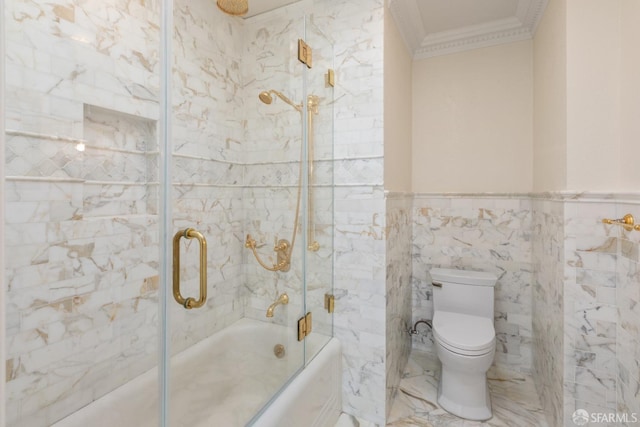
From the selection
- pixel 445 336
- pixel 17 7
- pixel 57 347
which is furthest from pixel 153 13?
pixel 445 336

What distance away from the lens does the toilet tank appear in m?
2.14

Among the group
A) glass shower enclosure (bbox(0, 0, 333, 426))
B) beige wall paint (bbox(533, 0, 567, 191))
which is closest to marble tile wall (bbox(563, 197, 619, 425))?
beige wall paint (bbox(533, 0, 567, 191))

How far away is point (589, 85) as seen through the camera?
1.47 meters

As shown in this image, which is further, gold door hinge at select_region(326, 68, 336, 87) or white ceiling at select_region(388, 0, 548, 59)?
white ceiling at select_region(388, 0, 548, 59)

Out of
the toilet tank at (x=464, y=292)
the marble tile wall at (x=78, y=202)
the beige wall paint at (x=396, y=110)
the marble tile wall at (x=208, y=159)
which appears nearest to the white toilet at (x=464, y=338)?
the toilet tank at (x=464, y=292)

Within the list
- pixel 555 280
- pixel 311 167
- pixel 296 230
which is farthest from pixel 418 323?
pixel 311 167

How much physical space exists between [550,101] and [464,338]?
1.46 meters

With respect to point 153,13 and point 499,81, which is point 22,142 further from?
point 499,81

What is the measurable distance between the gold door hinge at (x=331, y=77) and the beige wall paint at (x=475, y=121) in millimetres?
965

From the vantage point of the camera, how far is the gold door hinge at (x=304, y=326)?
164 centimetres

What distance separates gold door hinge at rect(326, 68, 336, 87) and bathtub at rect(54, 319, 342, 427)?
4.63ft

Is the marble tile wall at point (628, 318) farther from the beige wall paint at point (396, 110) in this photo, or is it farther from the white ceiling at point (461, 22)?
the white ceiling at point (461, 22)

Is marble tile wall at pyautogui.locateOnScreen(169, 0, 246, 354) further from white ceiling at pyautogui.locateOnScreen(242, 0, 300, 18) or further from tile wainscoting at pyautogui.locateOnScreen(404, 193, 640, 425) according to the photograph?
tile wainscoting at pyautogui.locateOnScreen(404, 193, 640, 425)

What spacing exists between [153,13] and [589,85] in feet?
6.36
